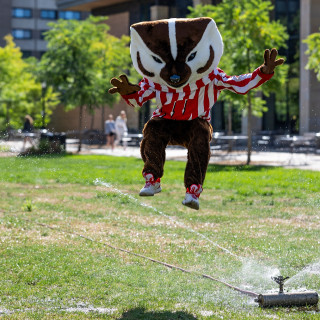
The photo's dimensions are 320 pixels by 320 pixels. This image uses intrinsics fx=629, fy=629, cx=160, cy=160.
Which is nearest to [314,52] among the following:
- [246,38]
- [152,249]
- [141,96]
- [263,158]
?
[246,38]

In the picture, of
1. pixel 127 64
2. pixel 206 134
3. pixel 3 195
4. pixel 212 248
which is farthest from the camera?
pixel 127 64

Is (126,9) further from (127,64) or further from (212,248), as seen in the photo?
(212,248)

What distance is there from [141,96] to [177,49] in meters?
0.55

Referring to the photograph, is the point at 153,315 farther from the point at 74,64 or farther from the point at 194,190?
the point at 74,64

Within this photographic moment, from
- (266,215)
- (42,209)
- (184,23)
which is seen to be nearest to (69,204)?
(42,209)

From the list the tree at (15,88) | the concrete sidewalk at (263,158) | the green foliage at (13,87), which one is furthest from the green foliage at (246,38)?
the green foliage at (13,87)

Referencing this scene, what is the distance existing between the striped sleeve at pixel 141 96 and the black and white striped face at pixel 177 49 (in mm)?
232

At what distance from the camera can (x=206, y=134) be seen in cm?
512

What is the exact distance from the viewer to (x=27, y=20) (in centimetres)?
6781

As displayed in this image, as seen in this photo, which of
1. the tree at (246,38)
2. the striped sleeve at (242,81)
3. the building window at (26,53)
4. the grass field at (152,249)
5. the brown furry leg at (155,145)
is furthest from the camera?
the building window at (26,53)

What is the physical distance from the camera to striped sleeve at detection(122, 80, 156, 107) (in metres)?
5.07

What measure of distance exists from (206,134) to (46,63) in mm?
19236

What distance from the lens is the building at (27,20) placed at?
66250mm

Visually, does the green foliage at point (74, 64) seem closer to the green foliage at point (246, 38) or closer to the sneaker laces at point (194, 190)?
the green foliage at point (246, 38)
